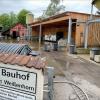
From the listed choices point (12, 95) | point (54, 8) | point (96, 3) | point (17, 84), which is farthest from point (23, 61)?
point (54, 8)

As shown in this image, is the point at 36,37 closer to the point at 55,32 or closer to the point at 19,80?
the point at 55,32

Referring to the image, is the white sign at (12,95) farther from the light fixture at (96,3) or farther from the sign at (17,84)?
the light fixture at (96,3)

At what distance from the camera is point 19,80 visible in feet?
12.0

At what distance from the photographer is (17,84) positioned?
145 inches

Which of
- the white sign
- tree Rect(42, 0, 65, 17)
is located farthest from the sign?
tree Rect(42, 0, 65, 17)

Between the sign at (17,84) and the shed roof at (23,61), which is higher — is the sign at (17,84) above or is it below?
below

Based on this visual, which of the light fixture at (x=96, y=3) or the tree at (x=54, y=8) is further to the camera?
the tree at (x=54, y=8)

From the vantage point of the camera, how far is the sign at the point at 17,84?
3.58 meters

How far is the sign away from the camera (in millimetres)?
3578

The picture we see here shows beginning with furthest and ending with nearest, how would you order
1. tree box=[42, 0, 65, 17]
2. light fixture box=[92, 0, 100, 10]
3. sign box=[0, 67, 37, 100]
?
tree box=[42, 0, 65, 17] → light fixture box=[92, 0, 100, 10] → sign box=[0, 67, 37, 100]

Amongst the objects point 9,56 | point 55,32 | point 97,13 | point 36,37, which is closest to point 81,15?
point 97,13

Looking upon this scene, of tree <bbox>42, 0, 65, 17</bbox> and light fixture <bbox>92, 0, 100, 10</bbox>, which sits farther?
tree <bbox>42, 0, 65, 17</bbox>

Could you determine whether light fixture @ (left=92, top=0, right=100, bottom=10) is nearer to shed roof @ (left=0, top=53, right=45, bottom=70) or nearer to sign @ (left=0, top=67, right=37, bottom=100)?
shed roof @ (left=0, top=53, right=45, bottom=70)

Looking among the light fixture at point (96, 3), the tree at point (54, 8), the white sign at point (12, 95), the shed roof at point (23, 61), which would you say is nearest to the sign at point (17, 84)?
the white sign at point (12, 95)
